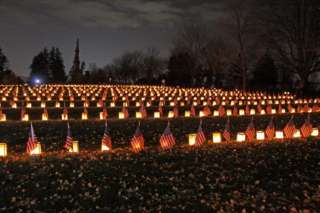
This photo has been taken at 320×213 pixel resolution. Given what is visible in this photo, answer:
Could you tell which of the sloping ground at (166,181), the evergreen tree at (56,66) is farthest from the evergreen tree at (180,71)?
the sloping ground at (166,181)

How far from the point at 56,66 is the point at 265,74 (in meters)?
53.8

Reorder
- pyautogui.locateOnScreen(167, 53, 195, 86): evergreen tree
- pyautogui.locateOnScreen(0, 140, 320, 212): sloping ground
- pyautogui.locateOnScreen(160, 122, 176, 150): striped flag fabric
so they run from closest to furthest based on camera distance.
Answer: pyautogui.locateOnScreen(0, 140, 320, 212): sloping ground < pyautogui.locateOnScreen(160, 122, 176, 150): striped flag fabric < pyautogui.locateOnScreen(167, 53, 195, 86): evergreen tree

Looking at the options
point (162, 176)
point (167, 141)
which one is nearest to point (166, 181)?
point (162, 176)

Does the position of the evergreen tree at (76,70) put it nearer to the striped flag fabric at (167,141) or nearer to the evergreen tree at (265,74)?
the evergreen tree at (265,74)

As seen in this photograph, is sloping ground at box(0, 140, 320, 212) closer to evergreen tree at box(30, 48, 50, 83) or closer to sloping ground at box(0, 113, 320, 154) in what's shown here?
sloping ground at box(0, 113, 320, 154)

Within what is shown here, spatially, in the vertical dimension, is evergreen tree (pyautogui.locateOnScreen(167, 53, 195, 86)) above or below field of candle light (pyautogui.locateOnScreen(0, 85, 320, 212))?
above

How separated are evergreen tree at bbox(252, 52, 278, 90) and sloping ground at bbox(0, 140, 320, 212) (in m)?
42.0

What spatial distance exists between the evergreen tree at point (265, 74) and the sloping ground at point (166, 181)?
41986 millimetres

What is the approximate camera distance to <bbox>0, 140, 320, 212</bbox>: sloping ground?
981cm

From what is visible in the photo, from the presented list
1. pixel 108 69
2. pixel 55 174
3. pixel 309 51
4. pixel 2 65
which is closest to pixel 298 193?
pixel 55 174

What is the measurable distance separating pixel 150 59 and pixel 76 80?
35128mm

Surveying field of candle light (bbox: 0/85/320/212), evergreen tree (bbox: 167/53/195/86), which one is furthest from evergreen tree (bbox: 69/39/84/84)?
field of candle light (bbox: 0/85/320/212)

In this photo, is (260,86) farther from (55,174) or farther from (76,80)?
(55,174)

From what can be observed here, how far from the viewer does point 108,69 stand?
116812mm
